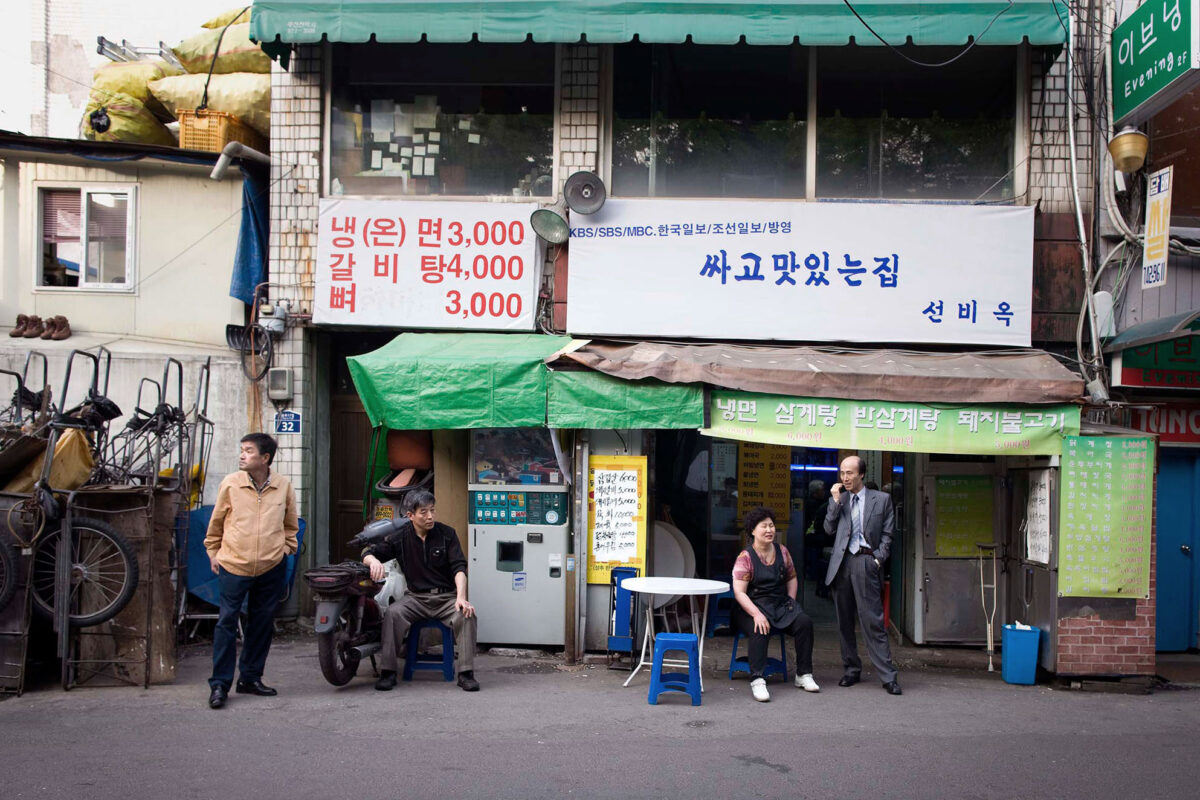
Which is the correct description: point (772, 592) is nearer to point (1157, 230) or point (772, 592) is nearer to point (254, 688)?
point (254, 688)

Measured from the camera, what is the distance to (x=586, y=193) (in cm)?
962

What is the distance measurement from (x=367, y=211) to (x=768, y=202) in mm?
3984

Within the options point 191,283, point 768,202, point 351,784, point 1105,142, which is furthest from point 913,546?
point 191,283

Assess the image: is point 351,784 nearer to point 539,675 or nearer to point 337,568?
point 337,568

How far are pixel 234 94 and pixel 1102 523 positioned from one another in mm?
9718

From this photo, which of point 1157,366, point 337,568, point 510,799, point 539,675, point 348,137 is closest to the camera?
point 510,799

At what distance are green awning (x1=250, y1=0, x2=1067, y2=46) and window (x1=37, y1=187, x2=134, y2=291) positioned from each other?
2.73m

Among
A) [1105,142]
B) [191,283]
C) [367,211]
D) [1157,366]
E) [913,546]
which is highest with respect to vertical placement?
[1105,142]

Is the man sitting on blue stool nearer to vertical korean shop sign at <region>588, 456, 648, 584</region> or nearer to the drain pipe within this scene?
vertical korean shop sign at <region>588, 456, 648, 584</region>

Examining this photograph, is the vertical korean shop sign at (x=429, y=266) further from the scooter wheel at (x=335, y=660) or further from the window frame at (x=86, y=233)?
the scooter wheel at (x=335, y=660)

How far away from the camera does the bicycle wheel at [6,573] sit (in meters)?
7.02

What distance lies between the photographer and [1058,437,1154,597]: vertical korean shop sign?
27.2 ft

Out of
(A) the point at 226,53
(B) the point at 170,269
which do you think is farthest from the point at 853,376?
(A) the point at 226,53

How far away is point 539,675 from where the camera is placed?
333 inches
